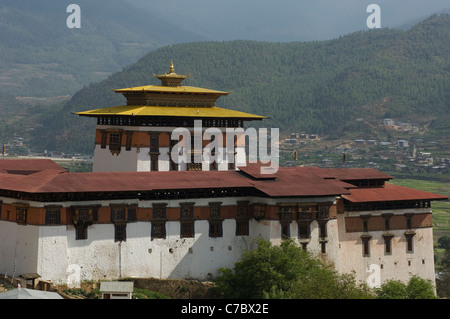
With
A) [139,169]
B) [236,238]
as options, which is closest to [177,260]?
[236,238]

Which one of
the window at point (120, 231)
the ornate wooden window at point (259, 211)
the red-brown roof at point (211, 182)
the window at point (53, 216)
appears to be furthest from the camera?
the ornate wooden window at point (259, 211)

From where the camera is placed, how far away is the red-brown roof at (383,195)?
9100 cm

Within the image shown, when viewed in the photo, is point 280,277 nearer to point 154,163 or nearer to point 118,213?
point 118,213

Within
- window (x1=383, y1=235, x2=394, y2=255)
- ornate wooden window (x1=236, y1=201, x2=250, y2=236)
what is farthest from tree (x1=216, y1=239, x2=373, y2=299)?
window (x1=383, y1=235, x2=394, y2=255)

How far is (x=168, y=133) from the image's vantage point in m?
92.6

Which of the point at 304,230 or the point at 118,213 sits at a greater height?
the point at 118,213

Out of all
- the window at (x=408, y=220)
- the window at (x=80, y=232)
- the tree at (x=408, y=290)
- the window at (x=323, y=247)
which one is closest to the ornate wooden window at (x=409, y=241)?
the window at (x=408, y=220)

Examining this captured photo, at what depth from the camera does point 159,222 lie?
80.8 meters

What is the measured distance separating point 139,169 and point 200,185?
1009cm

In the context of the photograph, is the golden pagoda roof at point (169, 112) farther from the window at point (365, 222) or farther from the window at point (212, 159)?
the window at point (365, 222)

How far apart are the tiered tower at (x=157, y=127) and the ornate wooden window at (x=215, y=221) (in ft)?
32.9

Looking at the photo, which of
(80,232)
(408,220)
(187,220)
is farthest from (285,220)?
(80,232)

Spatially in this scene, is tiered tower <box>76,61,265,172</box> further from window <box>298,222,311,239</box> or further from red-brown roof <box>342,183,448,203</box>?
window <box>298,222,311,239</box>

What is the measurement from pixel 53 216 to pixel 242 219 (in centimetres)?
1630
